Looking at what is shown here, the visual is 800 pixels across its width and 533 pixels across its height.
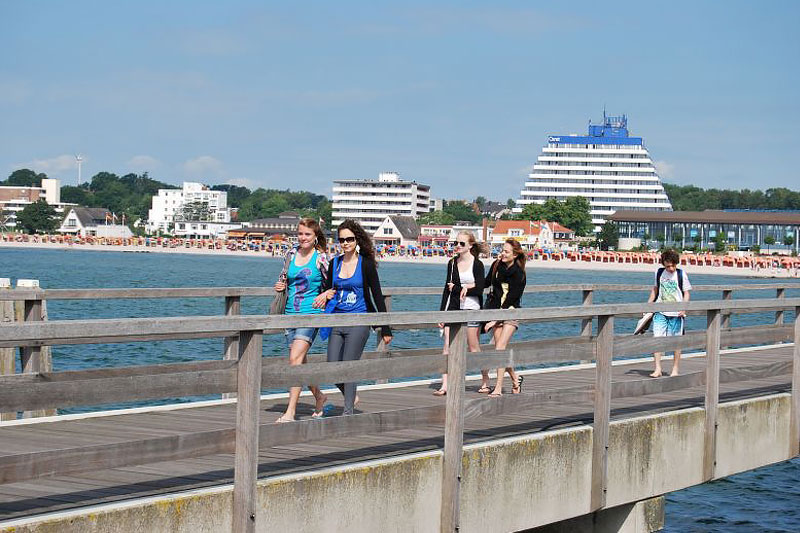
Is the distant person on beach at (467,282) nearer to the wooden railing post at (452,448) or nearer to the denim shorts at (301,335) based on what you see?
the denim shorts at (301,335)

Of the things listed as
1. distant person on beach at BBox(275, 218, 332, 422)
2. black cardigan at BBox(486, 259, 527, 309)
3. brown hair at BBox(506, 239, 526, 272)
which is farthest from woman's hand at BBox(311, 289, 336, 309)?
brown hair at BBox(506, 239, 526, 272)

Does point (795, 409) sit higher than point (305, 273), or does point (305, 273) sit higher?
point (305, 273)

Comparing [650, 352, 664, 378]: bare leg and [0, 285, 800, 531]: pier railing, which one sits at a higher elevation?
[0, 285, 800, 531]: pier railing

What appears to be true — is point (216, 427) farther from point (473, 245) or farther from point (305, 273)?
point (473, 245)

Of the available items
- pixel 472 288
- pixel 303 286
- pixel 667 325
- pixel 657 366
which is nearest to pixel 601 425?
pixel 303 286

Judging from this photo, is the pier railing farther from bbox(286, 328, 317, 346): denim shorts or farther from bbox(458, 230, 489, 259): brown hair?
bbox(458, 230, 489, 259): brown hair

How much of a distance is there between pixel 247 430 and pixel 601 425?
361 centimetres

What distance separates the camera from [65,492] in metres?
6.10

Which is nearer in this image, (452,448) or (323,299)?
(452,448)

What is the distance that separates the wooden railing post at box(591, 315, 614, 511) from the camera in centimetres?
896

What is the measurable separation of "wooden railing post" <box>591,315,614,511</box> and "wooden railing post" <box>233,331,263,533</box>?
11.2 feet

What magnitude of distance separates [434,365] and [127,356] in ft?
89.2

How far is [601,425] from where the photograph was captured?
907 centimetres

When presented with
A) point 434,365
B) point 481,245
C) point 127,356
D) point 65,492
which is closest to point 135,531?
point 65,492
